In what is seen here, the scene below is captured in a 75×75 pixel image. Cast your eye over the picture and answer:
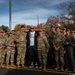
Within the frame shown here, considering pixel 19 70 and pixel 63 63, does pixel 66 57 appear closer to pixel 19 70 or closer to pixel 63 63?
pixel 63 63

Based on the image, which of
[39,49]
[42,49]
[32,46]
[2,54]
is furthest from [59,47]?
[2,54]

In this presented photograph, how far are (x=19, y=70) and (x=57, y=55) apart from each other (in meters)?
1.43

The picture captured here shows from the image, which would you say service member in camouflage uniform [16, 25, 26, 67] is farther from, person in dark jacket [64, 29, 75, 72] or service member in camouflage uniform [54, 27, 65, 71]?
person in dark jacket [64, 29, 75, 72]

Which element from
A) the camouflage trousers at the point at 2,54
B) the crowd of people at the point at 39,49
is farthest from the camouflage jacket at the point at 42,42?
the camouflage trousers at the point at 2,54

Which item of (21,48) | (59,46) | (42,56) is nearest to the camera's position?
(59,46)

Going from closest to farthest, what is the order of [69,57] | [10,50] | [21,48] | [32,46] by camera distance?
[69,57] < [32,46] < [21,48] < [10,50]

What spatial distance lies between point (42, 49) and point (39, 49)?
0.41 ft

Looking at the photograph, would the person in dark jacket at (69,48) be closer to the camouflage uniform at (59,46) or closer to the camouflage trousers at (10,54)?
the camouflage uniform at (59,46)

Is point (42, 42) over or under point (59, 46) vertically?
over

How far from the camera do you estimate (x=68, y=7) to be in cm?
4056

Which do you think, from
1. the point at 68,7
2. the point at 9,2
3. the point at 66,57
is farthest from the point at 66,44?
the point at 68,7

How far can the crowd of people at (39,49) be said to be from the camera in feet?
30.2

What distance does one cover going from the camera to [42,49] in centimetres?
987

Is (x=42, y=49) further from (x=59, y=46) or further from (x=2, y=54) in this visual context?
Answer: (x=2, y=54)
